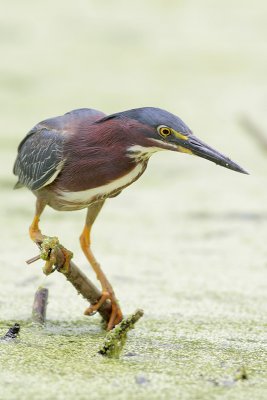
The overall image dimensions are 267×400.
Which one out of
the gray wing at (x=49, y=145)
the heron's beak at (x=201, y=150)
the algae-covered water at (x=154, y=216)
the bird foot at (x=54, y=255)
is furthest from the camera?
the gray wing at (x=49, y=145)

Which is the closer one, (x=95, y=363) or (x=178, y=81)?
(x=95, y=363)

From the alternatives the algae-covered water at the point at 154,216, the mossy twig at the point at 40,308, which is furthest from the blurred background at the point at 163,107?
the mossy twig at the point at 40,308

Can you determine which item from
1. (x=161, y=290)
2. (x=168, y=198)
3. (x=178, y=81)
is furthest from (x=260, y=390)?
(x=178, y=81)

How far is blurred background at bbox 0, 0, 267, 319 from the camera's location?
12.0 ft

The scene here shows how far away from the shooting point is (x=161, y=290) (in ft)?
11.5

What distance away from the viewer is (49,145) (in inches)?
112

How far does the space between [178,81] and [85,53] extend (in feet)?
3.27

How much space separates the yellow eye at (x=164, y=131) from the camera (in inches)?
101

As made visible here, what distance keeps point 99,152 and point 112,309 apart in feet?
1.90

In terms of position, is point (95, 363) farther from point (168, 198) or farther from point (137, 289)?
point (168, 198)

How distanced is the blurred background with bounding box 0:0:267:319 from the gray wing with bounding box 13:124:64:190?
49 centimetres

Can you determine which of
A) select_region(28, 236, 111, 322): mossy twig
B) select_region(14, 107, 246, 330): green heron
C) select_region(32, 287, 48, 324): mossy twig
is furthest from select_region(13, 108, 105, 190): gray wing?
select_region(32, 287, 48, 324): mossy twig

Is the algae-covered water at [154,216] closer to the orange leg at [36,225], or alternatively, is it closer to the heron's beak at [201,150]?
the orange leg at [36,225]

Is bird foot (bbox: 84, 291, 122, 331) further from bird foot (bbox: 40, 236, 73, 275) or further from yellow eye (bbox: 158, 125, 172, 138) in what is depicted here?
yellow eye (bbox: 158, 125, 172, 138)
